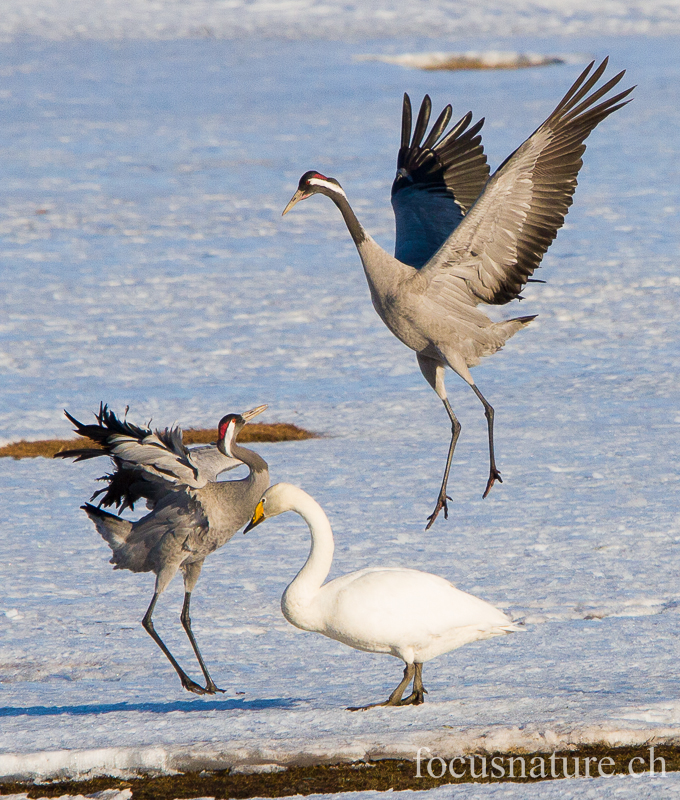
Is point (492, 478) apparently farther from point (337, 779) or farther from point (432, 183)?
point (337, 779)

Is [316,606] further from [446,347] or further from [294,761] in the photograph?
[446,347]

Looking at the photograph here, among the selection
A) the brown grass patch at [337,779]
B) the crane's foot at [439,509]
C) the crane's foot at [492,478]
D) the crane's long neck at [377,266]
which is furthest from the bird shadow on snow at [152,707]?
the crane's long neck at [377,266]

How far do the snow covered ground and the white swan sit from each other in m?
0.22

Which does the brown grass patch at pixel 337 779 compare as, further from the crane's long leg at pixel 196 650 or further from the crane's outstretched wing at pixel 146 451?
the crane's outstretched wing at pixel 146 451

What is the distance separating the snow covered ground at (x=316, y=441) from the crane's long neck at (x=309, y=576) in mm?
298

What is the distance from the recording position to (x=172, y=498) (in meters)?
4.94

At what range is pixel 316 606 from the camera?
4.27m

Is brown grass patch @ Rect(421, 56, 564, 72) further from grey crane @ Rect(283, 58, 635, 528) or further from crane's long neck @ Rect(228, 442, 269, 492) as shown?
crane's long neck @ Rect(228, 442, 269, 492)

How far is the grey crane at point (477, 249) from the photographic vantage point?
6.10 metres

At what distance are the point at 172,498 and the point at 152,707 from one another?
3.06 feet

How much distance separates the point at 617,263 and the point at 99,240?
18.1 feet

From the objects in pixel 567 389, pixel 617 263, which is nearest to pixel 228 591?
pixel 567 389

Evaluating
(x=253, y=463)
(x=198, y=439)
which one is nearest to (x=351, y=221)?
(x=198, y=439)

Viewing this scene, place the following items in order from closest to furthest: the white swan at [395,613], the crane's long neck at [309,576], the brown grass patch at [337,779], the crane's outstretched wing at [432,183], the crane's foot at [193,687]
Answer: the brown grass patch at [337,779] → the white swan at [395,613] → the crane's long neck at [309,576] → the crane's foot at [193,687] → the crane's outstretched wing at [432,183]
